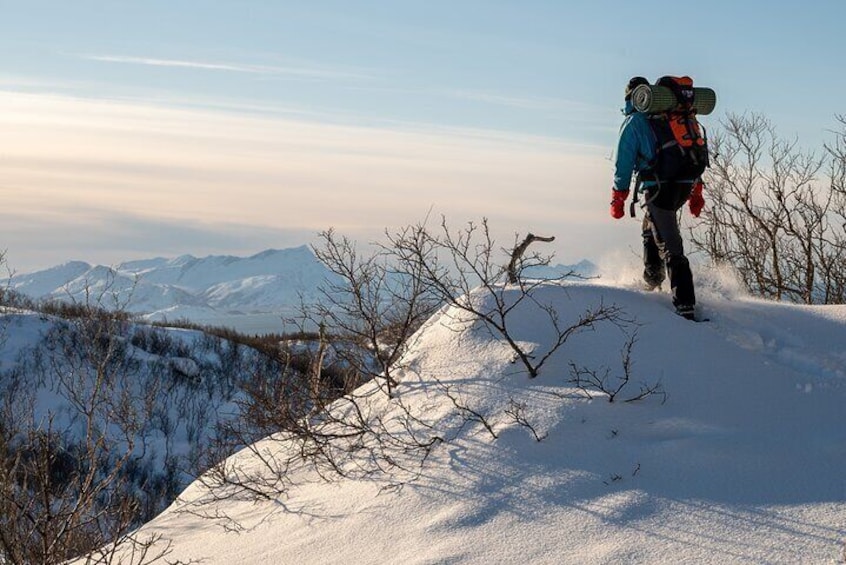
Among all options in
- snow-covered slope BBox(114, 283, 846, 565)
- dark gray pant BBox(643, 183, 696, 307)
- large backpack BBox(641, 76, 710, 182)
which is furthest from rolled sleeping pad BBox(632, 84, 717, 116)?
snow-covered slope BBox(114, 283, 846, 565)

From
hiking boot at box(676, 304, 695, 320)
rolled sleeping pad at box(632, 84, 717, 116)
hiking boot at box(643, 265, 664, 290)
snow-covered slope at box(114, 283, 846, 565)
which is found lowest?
snow-covered slope at box(114, 283, 846, 565)

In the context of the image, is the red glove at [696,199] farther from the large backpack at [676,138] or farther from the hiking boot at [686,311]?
the hiking boot at [686,311]

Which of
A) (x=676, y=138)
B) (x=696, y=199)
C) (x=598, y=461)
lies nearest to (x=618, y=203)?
(x=676, y=138)

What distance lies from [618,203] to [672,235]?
62cm

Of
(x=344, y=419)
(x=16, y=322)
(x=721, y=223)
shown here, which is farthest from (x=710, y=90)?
(x=16, y=322)

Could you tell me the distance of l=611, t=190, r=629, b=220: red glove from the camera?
732 centimetres

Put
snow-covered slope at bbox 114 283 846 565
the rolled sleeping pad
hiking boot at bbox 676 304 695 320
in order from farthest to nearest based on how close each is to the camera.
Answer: hiking boot at bbox 676 304 695 320 → the rolled sleeping pad → snow-covered slope at bbox 114 283 846 565

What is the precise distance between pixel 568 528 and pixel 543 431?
3.53 feet

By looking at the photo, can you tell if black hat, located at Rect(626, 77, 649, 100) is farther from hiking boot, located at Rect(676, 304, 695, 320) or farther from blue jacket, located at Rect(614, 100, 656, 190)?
hiking boot, located at Rect(676, 304, 695, 320)

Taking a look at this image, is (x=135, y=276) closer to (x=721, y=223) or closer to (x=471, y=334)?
(x=471, y=334)

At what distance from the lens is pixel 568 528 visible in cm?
513

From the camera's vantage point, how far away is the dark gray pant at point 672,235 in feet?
24.5

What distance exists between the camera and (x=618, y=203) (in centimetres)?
735

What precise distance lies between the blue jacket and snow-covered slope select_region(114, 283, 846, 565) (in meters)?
0.99
